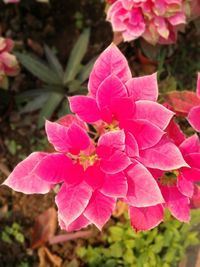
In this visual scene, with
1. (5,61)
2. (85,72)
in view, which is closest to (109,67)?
(5,61)

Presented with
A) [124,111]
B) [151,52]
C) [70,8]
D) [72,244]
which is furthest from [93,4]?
[124,111]

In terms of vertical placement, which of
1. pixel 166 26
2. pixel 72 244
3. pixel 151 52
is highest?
pixel 166 26

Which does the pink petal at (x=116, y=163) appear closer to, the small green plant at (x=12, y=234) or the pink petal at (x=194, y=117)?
the pink petal at (x=194, y=117)

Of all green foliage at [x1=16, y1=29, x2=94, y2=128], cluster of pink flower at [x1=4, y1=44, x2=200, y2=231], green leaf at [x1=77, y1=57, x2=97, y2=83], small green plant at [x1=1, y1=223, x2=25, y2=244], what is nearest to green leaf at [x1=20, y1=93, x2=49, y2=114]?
green foliage at [x1=16, y1=29, x2=94, y2=128]

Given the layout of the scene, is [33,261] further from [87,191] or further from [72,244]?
[87,191]

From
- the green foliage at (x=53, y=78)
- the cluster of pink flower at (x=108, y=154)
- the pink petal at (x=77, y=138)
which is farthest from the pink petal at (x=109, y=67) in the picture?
the green foliage at (x=53, y=78)

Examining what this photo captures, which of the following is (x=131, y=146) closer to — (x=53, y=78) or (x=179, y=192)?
(x=179, y=192)

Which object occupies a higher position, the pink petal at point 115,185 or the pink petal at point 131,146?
the pink petal at point 131,146
